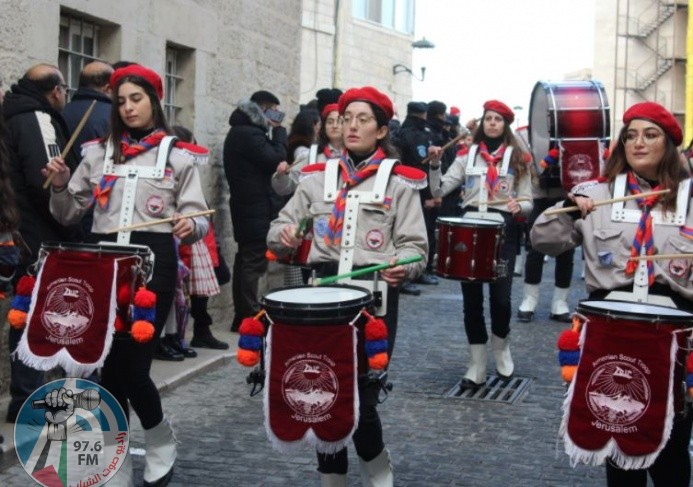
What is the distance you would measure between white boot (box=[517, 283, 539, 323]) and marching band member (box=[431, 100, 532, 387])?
3.12 m

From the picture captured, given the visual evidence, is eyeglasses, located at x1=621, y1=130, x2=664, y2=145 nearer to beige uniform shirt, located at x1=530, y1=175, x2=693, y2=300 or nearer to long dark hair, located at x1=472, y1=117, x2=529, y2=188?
beige uniform shirt, located at x1=530, y1=175, x2=693, y2=300

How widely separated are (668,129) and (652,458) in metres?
1.38

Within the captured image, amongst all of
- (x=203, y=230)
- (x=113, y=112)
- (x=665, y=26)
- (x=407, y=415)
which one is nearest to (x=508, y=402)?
(x=407, y=415)

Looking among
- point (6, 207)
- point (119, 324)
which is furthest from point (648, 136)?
point (6, 207)

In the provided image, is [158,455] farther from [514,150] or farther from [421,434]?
[514,150]

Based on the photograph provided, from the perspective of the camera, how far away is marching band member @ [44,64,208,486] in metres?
5.63

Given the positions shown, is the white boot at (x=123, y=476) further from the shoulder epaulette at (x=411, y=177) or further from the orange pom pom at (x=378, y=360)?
the shoulder epaulette at (x=411, y=177)

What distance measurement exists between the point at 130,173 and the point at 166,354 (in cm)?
359

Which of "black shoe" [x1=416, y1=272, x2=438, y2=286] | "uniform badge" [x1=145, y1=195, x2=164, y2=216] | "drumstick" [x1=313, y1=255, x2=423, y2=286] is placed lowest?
"black shoe" [x1=416, y1=272, x2=438, y2=286]

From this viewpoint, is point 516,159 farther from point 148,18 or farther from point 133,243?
point 133,243

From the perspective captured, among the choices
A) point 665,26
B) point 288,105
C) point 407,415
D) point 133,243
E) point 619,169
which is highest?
point 665,26

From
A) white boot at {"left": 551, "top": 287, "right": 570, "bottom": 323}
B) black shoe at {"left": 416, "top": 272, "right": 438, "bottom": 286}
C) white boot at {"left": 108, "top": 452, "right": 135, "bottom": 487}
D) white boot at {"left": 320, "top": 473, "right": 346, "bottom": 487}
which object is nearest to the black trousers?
white boot at {"left": 551, "top": 287, "right": 570, "bottom": 323}

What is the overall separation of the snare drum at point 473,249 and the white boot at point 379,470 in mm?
2829

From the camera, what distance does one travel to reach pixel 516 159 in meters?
9.02
